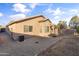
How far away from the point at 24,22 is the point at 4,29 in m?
0.24

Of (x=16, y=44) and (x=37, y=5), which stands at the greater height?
(x=37, y=5)

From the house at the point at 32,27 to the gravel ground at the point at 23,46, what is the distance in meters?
0.07

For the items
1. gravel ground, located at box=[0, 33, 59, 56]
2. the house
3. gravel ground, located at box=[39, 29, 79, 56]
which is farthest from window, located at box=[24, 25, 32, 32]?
gravel ground, located at box=[39, 29, 79, 56]

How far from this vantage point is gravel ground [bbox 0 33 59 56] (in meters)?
5.78

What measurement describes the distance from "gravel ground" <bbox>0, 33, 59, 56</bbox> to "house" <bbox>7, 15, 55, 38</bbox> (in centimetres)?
7

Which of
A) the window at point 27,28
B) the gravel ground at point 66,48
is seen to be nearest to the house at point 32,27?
the window at point 27,28

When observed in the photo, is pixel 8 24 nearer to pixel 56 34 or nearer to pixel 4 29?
pixel 4 29

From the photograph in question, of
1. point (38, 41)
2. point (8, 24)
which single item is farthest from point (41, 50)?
point (8, 24)

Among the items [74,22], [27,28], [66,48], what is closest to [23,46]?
[27,28]

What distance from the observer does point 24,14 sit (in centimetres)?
578

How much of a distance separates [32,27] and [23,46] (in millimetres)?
235

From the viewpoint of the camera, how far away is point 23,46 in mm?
5797

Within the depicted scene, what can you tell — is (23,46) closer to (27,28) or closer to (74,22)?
(27,28)

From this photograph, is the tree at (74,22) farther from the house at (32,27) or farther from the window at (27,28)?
the window at (27,28)
